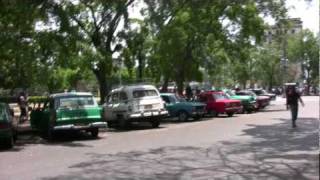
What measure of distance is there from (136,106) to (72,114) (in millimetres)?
5094

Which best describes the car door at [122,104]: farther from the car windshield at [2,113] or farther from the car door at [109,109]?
the car windshield at [2,113]

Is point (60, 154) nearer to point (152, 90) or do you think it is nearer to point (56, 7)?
point (56, 7)

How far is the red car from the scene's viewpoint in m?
32.8

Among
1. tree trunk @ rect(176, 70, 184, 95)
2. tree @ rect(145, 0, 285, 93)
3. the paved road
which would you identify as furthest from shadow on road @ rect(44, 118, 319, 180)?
tree trunk @ rect(176, 70, 184, 95)

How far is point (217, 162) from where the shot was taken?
13.0 meters

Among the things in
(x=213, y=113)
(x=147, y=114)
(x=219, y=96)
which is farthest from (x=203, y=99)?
(x=147, y=114)

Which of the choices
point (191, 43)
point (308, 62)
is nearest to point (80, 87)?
point (308, 62)

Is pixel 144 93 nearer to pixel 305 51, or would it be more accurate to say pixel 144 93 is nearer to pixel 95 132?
pixel 95 132

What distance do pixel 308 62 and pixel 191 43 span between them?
2393 inches

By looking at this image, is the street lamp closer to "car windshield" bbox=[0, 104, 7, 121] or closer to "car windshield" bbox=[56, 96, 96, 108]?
"car windshield" bbox=[56, 96, 96, 108]

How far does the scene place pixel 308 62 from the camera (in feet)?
316

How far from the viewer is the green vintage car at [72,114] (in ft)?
69.8

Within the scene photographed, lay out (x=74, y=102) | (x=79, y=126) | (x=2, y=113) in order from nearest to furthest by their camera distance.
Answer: (x=2, y=113)
(x=79, y=126)
(x=74, y=102)

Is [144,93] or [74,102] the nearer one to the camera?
[74,102]
